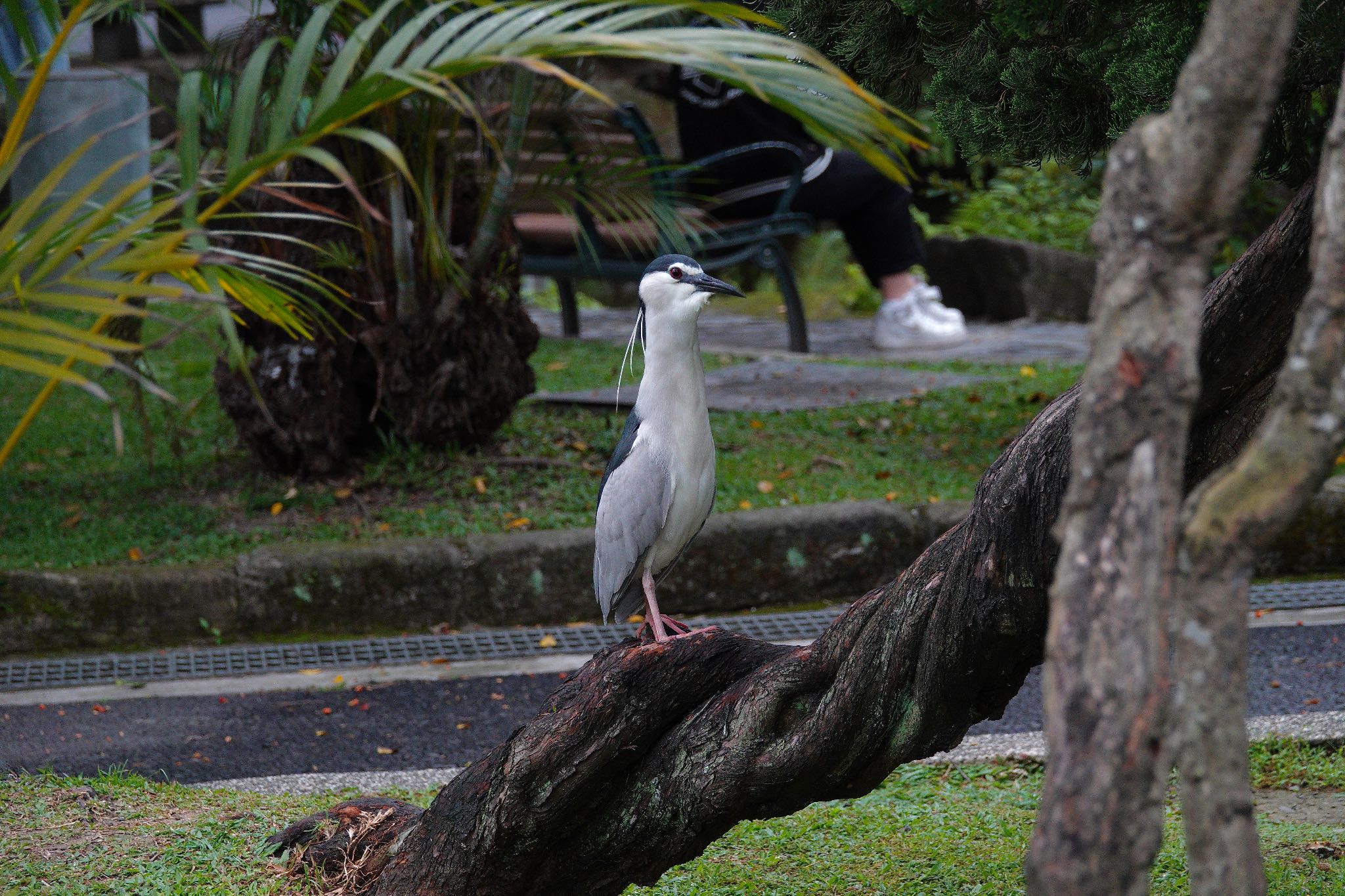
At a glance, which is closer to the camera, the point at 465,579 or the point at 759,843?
the point at 759,843

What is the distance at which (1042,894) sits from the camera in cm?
144

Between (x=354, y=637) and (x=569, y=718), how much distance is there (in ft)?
7.86

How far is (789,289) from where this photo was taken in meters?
8.32

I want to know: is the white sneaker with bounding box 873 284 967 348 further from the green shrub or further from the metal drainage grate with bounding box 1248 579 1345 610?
the metal drainage grate with bounding box 1248 579 1345 610

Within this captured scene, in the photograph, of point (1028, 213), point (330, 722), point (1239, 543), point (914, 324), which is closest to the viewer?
point (1239, 543)

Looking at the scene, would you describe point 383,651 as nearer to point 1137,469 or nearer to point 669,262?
point 669,262

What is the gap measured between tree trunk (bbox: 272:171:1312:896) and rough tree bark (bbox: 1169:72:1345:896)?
97cm

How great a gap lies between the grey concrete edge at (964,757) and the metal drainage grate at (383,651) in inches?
32.4

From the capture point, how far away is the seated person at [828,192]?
8328mm

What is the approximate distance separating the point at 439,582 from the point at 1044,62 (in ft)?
9.76

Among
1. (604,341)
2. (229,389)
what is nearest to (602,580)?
(229,389)

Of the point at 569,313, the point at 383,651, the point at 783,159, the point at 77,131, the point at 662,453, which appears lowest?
the point at 383,651

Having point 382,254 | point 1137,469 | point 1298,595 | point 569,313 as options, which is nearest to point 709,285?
point 1137,469

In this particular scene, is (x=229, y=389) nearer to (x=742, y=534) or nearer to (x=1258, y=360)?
(x=742, y=534)
